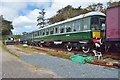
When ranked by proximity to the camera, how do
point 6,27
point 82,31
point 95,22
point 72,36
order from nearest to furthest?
point 95,22 < point 82,31 < point 72,36 < point 6,27

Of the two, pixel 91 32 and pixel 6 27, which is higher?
pixel 6 27

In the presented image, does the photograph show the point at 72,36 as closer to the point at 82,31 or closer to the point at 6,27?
the point at 82,31

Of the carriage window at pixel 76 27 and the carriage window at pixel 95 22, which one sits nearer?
the carriage window at pixel 95 22

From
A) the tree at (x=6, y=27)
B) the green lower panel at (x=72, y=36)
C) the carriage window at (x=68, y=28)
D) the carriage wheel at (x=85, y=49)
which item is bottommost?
the carriage wheel at (x=85, y=49)

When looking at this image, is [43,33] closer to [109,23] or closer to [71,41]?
[71,41]

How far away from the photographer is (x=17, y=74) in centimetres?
1038

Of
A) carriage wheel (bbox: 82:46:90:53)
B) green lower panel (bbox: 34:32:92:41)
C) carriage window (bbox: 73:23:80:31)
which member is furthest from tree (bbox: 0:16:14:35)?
carriage wheel (bbox: 82:46:90:53)

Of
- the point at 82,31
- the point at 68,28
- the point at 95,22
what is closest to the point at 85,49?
the point at 82,31

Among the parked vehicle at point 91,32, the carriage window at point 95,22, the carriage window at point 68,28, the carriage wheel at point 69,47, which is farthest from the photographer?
the carriage wheel at point 69,47

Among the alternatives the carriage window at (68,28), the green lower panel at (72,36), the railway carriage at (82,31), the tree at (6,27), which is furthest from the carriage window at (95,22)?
the tree at (6,27)

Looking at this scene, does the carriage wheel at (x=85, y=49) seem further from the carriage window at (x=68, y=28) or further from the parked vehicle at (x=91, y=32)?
the carriage window at (x=68, y=28)

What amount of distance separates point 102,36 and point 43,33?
15747 millimetres

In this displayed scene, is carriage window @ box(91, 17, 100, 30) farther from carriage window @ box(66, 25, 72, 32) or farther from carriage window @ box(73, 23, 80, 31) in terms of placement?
carriage window @ box(66, 25, 72, 32)

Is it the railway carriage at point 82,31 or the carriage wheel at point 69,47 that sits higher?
the railway carriage at point 82,31
